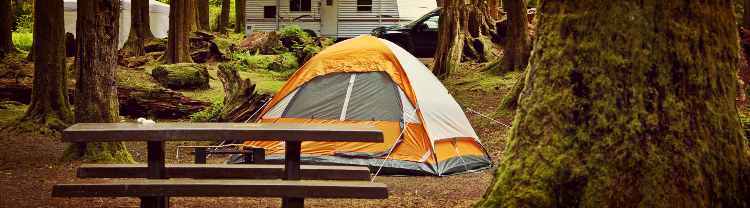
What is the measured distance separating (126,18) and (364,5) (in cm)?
732

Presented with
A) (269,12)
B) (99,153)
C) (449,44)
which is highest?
(269,12)

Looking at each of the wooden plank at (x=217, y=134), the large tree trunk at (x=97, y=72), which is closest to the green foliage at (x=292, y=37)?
the large tree trunk at (x=97, y=72)

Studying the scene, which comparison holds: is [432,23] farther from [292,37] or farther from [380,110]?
[380,110]

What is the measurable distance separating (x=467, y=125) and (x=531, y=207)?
6.04m

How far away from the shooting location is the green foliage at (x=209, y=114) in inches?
→ 516

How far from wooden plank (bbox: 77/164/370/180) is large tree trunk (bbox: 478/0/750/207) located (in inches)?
79.2

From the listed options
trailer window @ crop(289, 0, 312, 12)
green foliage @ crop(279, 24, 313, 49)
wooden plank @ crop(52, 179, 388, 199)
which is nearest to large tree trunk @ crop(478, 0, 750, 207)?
wooden plank @ crop(52, 179, 388, 199)

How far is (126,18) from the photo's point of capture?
29906 mm

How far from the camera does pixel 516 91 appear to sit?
1389cm

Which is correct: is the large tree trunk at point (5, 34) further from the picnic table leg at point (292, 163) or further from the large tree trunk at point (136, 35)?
the picnic table leg at point (292, 163)

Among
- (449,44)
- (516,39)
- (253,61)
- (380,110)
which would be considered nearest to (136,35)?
(253,61)

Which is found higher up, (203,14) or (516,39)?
(203,14)

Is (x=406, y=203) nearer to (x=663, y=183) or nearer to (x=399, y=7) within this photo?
(x=663, y=183)

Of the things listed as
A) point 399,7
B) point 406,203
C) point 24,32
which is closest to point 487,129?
point 406,203
